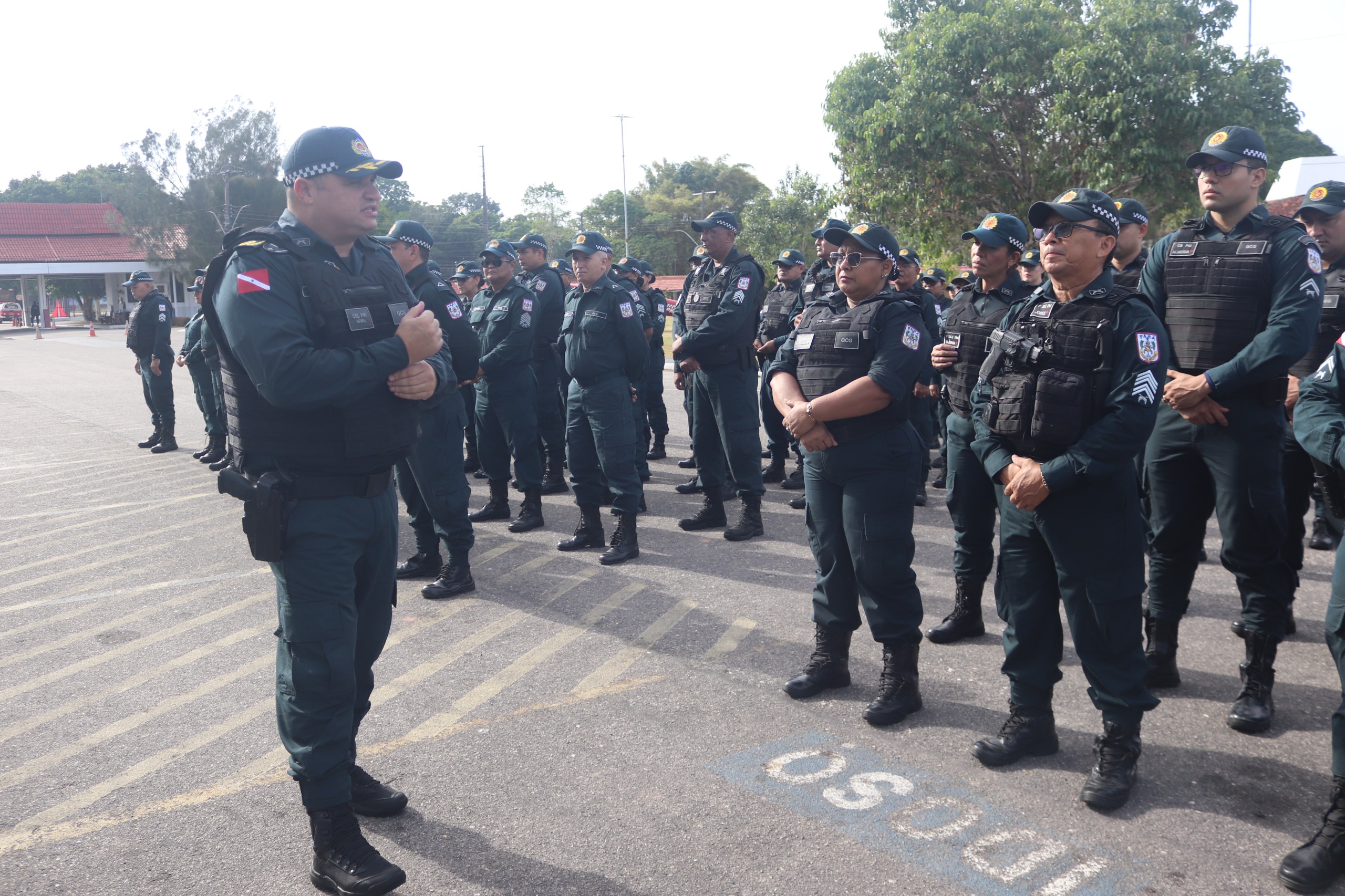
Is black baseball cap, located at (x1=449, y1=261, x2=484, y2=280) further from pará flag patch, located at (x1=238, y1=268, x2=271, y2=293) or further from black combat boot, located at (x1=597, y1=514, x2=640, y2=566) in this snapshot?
pará flag patch, located at (x1=238, y1=268, x2=271, y2=293)

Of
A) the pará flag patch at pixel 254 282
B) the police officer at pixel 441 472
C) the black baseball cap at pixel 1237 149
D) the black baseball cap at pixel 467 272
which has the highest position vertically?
the black baseball cap at pixel 1237 149

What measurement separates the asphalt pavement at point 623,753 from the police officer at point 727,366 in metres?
0.84

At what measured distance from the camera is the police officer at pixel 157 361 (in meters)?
11.8

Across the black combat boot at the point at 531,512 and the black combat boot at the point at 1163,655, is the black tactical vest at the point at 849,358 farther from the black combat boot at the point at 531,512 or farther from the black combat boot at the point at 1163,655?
the black combat boot at the point at 531,512

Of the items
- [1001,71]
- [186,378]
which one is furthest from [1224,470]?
[186,378]

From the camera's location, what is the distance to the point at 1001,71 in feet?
56.7

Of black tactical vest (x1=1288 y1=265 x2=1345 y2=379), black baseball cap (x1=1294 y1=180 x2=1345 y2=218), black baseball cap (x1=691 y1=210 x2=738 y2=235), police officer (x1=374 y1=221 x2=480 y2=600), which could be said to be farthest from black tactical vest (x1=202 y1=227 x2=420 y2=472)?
black tactical vest (x1=1288 y1=265 x2=1345 y2=379)

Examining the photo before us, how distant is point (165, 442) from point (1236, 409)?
11810mm

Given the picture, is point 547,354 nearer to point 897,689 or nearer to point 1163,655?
point 897,689

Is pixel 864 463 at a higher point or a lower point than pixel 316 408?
lower

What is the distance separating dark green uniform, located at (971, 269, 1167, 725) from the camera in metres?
3.20

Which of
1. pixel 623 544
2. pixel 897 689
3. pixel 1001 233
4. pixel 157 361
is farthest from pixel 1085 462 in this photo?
pixel 157 361

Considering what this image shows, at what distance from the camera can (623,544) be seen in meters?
6.51

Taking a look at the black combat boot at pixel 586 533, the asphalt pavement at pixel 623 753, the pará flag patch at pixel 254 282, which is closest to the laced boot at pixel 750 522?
the asphalt pavement at pixel 623 753
